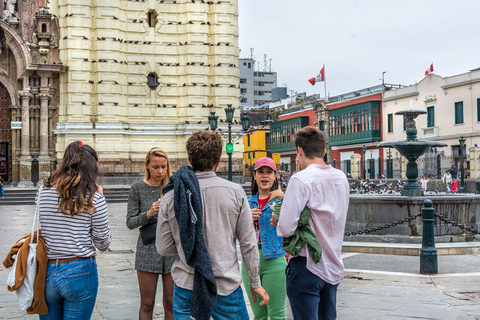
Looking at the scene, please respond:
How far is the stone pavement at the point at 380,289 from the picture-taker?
22.3 feet

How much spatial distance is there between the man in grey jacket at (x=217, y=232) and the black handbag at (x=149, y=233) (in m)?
1.38

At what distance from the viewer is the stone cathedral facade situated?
1127 inches

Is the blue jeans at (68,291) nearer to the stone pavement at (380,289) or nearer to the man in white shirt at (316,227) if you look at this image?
the man in white shirt at (316,227)

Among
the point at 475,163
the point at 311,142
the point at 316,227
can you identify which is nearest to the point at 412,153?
the point at 311,142

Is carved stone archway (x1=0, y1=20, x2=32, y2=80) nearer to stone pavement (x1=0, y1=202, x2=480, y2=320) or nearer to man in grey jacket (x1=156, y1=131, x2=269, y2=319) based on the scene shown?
stone pavement (x1=0, y1=202, x2=480, y2=320)

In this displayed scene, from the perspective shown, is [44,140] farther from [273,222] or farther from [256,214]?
[273,222]

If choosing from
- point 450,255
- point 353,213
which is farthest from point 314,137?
point 353,213

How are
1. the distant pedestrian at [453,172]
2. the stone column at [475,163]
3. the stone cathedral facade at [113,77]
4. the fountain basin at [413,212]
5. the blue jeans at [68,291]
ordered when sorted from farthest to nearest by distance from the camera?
1. the distant pedestrian at [453,172]
2. the stone column at [475,163]
3. the stone cathedral facade at [113,77]
4. the fountain basin at [413,212]
5. the blue jeans at [68,291]

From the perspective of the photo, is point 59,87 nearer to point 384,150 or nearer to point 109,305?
point 109,305

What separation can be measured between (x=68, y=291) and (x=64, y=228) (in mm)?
422

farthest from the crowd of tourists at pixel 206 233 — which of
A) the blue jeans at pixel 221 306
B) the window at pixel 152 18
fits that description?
the window at pixel 152 18

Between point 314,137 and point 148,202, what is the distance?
1.83 m

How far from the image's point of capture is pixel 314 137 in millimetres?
4531

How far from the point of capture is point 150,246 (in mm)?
5535
